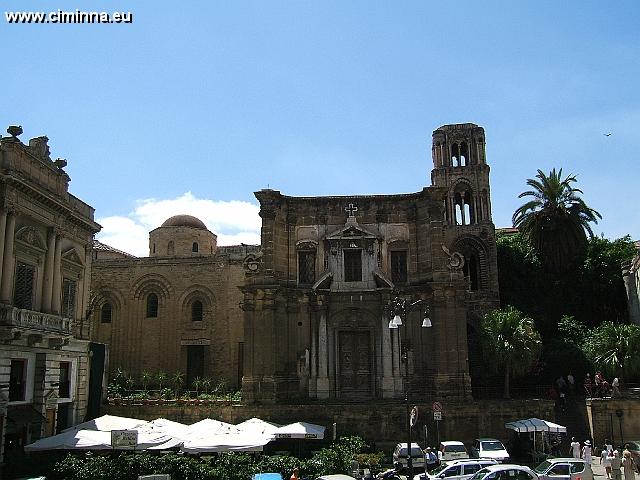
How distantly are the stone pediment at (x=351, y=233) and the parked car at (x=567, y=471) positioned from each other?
1563 centimetres

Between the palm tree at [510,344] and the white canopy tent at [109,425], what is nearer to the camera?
the white canopy tent at [109,425]

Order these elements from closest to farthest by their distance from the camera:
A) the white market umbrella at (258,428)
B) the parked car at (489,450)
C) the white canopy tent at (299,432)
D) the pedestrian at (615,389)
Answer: the white market umbrella at (258,428), the white canopy tent at (299,432), the parked car at (489,450), the pedestrian at (615,389)

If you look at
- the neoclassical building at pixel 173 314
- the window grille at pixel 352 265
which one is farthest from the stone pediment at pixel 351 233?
the neoclassical building at pixel 173 314

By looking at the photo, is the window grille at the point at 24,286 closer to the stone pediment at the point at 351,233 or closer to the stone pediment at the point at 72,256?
the stone pediment at the point at 72,256

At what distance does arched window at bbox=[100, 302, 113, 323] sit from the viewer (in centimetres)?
4434

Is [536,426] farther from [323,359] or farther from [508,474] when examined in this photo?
[508,474]

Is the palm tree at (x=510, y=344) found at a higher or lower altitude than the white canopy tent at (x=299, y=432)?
higher

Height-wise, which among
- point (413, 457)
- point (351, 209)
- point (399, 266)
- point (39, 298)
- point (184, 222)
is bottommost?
point (413, 457)

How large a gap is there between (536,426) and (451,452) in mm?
4652

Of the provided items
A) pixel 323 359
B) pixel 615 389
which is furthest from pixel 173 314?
pixel 615 389

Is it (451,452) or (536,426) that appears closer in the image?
(451,452)

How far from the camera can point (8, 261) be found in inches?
961

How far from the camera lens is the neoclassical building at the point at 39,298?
2423cm

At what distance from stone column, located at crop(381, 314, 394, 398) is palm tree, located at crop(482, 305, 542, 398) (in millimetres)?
5510
